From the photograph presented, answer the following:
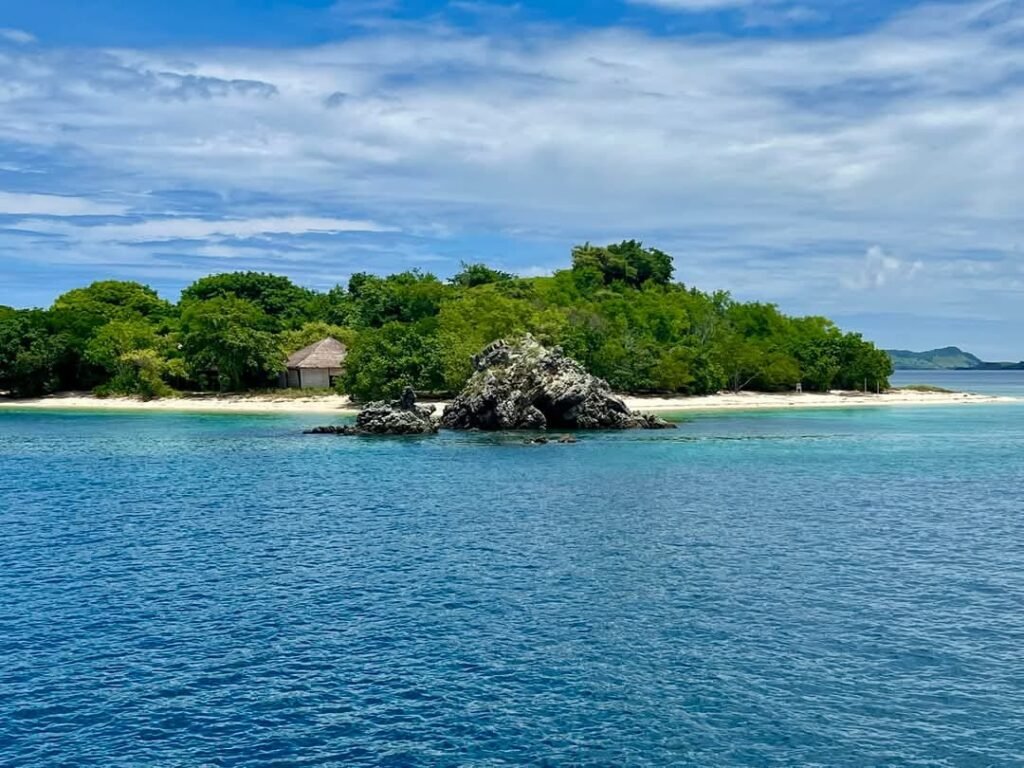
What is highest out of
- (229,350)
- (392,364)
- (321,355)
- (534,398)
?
(229,350)

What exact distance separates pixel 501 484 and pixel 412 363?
139ft

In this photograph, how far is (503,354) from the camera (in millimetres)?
77438

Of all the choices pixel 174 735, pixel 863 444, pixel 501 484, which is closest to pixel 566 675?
pixel 174 735

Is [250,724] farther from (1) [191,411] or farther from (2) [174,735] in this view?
(1) [191,411]

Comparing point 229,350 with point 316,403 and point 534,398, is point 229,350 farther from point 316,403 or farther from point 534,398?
point 534,398

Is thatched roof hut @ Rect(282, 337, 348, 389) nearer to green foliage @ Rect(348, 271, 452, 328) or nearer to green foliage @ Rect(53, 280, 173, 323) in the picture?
green foliage @ Rect(348, 271, 452, 328)

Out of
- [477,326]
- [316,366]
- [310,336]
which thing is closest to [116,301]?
[310,336]

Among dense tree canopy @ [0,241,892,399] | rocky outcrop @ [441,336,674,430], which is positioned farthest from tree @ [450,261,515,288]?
rocky outcrop @ [441,336,674,430]

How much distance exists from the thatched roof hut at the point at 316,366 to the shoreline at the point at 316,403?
312 cm

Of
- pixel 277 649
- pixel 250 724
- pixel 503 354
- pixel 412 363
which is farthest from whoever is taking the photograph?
pixel 412 363

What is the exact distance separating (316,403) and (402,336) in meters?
13.5

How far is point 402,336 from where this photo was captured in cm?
8869

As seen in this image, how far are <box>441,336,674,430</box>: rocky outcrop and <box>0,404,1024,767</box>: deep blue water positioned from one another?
26.5 m

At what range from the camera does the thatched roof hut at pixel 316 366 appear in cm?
10112
